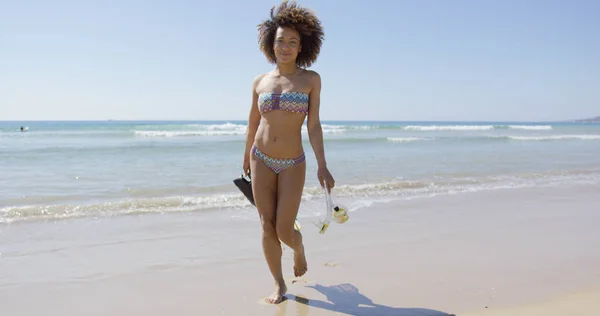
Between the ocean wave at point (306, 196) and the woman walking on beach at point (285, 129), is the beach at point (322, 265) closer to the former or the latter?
the ocean wave at point (306, 196)

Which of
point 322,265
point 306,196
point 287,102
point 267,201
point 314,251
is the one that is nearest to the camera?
point 287,102

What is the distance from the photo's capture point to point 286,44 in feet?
11.6

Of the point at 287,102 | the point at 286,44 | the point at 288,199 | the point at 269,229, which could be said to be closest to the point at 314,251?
the point at 269,229

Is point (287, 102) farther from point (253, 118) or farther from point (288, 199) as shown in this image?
point (288, 199)

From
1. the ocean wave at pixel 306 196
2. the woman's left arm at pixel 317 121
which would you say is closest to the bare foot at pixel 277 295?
the woman's left arm at pixel 317 121

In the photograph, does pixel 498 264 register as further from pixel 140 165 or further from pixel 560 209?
pixel 140 165

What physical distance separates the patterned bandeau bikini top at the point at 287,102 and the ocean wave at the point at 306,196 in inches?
100

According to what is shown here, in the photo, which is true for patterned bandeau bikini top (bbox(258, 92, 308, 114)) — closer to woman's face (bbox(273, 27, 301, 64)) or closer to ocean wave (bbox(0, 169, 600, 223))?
woman's face (bbox(273, 27, 301, 64))

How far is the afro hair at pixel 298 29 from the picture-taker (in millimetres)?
3557

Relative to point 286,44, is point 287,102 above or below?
below

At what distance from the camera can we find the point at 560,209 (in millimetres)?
7363

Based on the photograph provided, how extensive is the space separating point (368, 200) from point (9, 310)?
18.4 ft

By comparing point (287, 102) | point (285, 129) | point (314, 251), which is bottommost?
point (314, 251)

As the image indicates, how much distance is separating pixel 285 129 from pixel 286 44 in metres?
0.62
